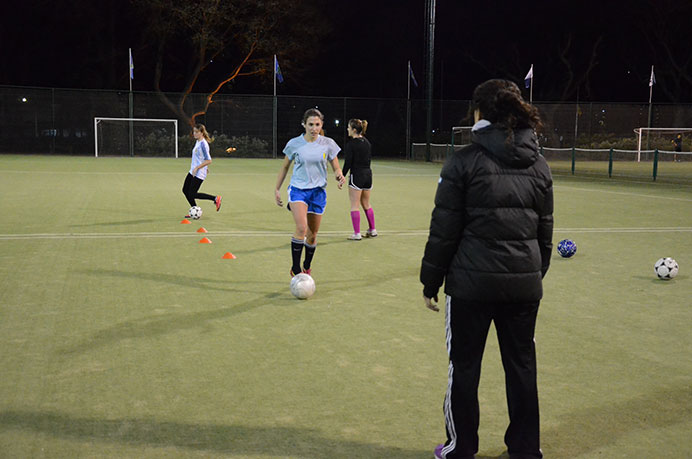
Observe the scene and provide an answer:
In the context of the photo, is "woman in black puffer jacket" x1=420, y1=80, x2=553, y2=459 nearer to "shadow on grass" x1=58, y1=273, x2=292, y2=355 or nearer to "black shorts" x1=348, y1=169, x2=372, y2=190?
"shadow on grass" x1=58, y1=273, x2=292, y2=355

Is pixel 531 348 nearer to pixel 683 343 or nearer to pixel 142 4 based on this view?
pixel 683 343

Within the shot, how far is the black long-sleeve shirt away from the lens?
455 inches

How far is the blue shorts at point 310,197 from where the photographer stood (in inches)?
319

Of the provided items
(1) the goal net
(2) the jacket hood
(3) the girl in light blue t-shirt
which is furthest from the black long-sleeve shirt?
(1) the goal net

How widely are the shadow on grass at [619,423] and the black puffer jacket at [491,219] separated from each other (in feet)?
3.29

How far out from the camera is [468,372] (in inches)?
143

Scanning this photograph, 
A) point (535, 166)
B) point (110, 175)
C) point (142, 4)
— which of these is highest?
point (142, 4)

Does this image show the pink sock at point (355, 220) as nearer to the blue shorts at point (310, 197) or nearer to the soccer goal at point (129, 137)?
the blue shorts at point (310, 197)

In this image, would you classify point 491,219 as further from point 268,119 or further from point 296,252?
point 268,119

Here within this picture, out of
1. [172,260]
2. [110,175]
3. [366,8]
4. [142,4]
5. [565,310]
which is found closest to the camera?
[565,310]

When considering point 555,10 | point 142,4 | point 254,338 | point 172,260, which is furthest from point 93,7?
point 254,338

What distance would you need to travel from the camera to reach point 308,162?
8.05 meters

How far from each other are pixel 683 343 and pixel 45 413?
485cm

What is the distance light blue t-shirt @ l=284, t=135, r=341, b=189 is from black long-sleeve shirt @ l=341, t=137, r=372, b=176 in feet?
11.0
